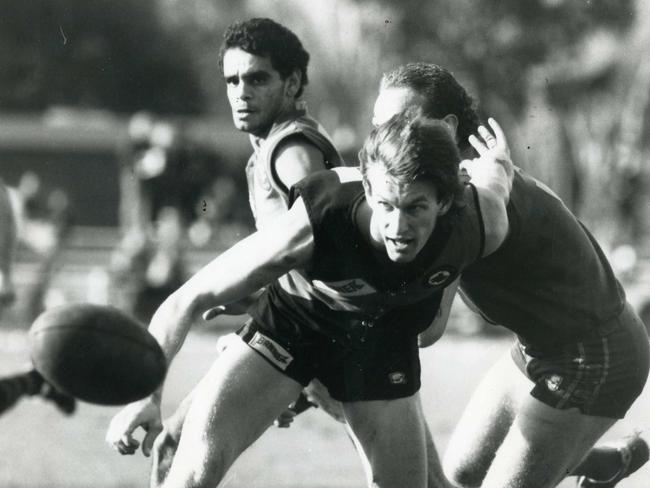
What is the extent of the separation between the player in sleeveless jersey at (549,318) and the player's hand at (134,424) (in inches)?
49.8

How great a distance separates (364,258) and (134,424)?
0.90 m

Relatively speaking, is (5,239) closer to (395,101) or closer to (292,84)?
(292,84)

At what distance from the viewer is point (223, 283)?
387cm

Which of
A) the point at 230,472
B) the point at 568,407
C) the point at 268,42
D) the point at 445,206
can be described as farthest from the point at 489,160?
the point at 230,472

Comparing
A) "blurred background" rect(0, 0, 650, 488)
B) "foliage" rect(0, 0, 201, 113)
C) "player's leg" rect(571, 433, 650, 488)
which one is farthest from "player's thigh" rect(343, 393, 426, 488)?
"foliage" rect(0, 0, 201, 113)

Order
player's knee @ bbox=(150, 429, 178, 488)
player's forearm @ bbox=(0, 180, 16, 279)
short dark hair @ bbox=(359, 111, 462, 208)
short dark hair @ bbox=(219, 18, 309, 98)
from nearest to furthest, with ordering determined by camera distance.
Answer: short dark hair @ bbox=(359, 111, 462, 208) → player's knee @ bbox=(150, 429, 178, 488) → short dark hair @ bbox=(219, 18, 309, 98) → player's forearm @ bbox=(0, 180, 16, 279)

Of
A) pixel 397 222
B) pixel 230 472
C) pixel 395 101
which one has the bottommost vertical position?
pixel 230 472

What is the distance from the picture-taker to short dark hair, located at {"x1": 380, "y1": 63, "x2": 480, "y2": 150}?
4.51 meters

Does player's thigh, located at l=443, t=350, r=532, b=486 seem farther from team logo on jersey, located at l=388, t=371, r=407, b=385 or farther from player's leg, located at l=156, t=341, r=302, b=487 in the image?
player's leg, located at l=156, t=341, r=302, b=487

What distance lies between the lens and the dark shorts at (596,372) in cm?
449

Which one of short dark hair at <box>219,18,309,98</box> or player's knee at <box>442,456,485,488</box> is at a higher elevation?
short dark hair at <box>219,18,309,98</box>

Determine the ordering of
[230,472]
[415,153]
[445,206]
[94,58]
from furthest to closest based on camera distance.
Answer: [94,58], [230,472], [445,206], [415,153]

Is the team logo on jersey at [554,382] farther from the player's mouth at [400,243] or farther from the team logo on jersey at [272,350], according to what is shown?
the player's mouth at [400,243]

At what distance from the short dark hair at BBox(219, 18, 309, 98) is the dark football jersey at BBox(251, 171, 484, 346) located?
4.39ft
